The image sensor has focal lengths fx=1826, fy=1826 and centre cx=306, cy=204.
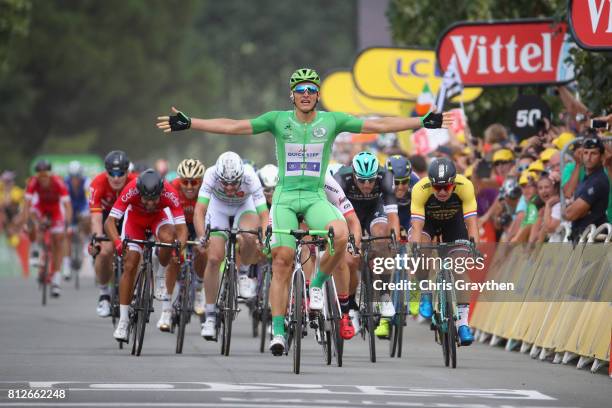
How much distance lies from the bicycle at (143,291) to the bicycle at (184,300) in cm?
32

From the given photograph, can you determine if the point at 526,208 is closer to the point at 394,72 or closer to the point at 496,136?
the point at 496,136

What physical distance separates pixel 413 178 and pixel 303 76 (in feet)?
15.4

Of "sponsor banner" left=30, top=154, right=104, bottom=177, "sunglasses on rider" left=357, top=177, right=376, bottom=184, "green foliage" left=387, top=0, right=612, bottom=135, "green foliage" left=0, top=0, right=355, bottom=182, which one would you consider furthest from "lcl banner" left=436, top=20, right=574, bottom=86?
"sponsor banner" left=30, top=154, right=104, bottom=177

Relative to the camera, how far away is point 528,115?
22.2 m

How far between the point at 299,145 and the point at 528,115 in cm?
785

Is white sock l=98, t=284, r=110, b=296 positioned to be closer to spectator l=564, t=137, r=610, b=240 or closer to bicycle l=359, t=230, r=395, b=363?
bicycle l=359, t=230, r=395, b=363

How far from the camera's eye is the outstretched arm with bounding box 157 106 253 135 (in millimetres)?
14445

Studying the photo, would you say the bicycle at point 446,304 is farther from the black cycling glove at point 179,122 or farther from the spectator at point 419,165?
the spectator at point 419,165

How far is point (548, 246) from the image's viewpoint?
16.9m

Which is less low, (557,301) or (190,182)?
(190,182)

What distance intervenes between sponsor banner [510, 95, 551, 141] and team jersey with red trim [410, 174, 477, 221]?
6.11 meters

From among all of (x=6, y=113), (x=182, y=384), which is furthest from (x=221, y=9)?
(x=182, y=384)

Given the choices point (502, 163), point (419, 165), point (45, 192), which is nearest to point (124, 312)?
point (419, 165)

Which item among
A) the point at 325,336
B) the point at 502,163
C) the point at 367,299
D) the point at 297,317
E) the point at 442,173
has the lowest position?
the point at 325,336
